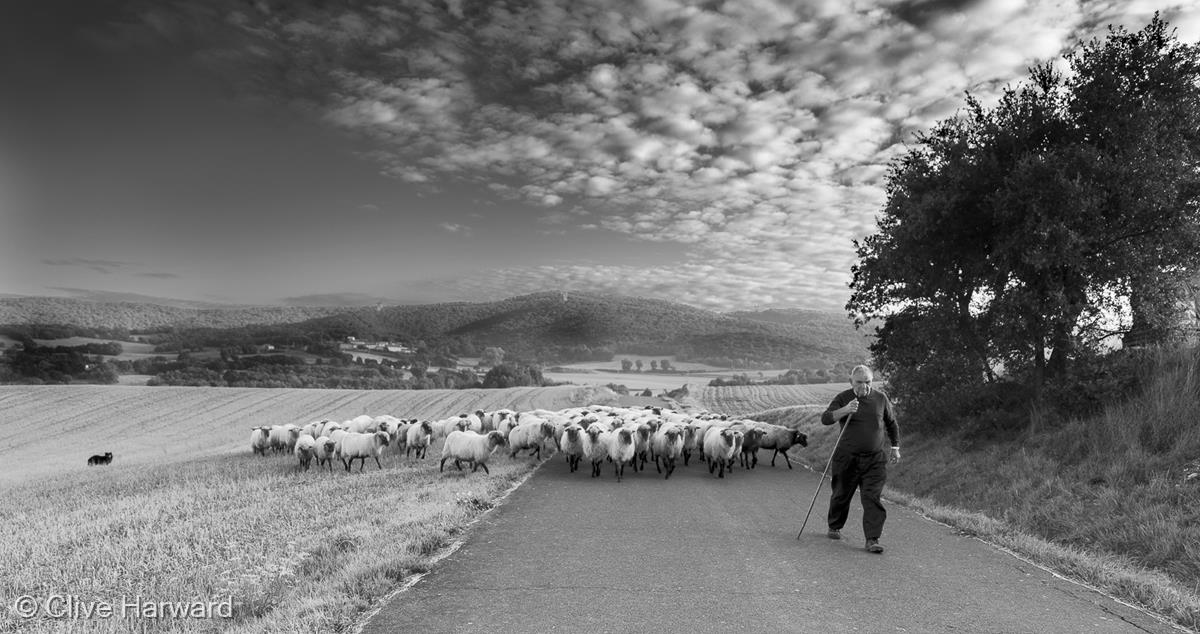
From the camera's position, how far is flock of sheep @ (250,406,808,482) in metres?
17.0

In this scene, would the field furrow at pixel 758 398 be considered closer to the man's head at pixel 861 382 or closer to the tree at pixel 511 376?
the tree at pixel 511 376

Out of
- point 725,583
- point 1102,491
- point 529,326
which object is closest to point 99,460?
Result: point 725,583

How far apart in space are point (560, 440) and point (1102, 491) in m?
12.3

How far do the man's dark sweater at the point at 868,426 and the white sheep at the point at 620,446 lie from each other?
7.67m

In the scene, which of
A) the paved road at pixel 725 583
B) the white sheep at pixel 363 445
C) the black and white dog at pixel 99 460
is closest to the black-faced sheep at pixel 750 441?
the paved road at pixel 725 583

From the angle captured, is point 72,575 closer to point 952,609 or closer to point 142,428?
point 952,609

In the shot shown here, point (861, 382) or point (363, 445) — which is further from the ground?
point (861, 382)

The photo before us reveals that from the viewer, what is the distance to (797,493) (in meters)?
14.4

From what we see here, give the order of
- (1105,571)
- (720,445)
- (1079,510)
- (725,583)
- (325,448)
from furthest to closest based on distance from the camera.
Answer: (325,448)
(720,445)
(1079,510)
(1105,571)
(725,583)

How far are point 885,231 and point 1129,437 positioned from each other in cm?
1100

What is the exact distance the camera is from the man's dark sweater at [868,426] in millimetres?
9148

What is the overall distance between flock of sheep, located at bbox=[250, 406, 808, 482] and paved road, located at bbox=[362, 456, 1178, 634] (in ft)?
19.0

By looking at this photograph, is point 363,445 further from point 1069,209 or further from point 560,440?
point 1069,209

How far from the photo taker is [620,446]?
16.5 metres
